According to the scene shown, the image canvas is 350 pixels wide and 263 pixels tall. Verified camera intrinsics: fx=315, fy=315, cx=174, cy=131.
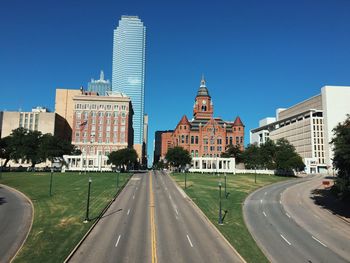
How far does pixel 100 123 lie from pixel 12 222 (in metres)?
132

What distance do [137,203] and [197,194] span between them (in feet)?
44.1

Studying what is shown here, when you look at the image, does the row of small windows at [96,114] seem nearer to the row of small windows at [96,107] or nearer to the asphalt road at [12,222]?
the row of small windows at [96,107]

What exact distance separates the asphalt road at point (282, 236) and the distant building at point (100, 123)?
398 feet

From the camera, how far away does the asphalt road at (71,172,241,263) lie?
84.5 ft

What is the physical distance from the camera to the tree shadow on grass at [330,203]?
45.9m

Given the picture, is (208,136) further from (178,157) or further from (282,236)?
(282,236)

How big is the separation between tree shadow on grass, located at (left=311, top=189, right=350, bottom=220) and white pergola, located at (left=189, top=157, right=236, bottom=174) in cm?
5839

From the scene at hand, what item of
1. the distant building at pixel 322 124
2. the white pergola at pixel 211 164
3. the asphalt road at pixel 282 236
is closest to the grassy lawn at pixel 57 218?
the asphalt road at pixel 282 236

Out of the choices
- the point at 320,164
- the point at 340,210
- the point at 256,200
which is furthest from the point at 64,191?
the point at 320,164

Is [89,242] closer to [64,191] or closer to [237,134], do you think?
[64,191]

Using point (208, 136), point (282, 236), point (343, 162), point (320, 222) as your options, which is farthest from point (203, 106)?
point (282, 236)

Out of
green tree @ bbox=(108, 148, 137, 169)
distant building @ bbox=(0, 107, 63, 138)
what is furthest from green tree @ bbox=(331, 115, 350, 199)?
distant building @ bbox=(0, 107, 63, 138)

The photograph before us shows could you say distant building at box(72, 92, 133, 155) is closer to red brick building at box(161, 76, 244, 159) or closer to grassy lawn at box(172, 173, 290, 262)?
red brick building at box(161, 76, 244, 159)

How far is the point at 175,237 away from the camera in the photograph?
31.4 metres
